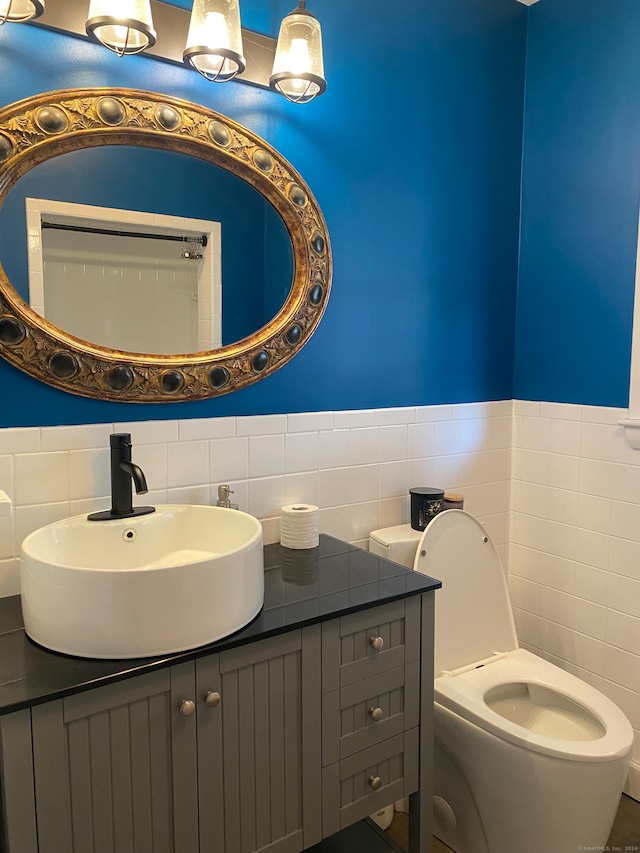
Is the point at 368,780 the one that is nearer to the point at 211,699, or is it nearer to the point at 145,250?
the point at 211,699

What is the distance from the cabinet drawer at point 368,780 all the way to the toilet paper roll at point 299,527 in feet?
1.73

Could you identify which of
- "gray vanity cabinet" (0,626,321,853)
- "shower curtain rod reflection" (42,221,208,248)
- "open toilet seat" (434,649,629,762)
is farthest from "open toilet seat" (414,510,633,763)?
"shower curtain rod reflection" (42,221,208,248)

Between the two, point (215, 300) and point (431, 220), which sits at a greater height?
point (431, 220)

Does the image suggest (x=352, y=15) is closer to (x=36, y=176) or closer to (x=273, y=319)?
(x=273, y=319)

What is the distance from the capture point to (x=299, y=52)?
5.42 ft

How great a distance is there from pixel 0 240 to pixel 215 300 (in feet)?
1.69

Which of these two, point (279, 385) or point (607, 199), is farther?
point (607, 199)

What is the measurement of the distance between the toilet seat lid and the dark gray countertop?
33 centimetres

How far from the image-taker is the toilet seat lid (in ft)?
6.55

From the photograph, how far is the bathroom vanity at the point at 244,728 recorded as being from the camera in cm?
114

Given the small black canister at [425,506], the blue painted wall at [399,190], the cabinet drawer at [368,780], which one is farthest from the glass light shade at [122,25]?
the cabinet drawer at [368,780]

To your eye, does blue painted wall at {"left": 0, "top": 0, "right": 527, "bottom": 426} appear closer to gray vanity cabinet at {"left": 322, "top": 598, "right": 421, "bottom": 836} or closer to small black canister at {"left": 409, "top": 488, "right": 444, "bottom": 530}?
small black canister at {"left": 409, "top": 488, "right": 444, "bottom": 530}

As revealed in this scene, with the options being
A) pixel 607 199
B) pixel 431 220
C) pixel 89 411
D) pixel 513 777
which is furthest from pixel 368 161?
pixel 513 777

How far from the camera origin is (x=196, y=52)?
4.96 feet
